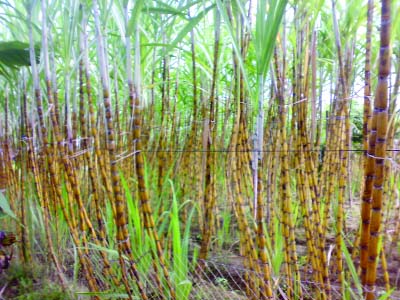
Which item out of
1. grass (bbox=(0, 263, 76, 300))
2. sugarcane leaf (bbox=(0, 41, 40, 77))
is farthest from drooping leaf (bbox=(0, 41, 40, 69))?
grass (bbox=(0, 263, 76, 300))

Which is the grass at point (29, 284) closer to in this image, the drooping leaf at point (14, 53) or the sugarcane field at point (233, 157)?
the sugarcane field at point (233, 157)

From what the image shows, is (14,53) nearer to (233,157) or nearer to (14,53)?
(14,53)

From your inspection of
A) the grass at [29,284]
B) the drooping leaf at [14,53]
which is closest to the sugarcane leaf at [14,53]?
the drooping leaf at [14,53]

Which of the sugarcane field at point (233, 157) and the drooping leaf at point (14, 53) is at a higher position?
the drooping leaf at point (14, 53)

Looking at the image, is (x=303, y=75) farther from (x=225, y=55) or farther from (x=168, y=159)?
(x=225, y=55)

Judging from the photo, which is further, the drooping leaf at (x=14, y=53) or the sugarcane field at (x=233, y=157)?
the drooping leaf at (x=14, y=53)

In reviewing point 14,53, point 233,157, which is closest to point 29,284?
point 14,53

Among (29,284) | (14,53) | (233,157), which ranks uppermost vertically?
(14,53)

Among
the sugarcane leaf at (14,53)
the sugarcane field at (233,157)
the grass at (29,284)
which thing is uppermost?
the sugarcane leaf at (14,53)

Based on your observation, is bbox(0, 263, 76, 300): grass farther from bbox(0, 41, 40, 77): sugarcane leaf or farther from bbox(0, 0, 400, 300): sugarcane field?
bbox(0, 41, 40, 77): sugarcane leaf

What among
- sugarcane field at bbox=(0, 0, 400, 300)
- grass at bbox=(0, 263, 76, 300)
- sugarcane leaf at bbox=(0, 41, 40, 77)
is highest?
sugarcane leaf at bbox=(0, 41, 40, 77)

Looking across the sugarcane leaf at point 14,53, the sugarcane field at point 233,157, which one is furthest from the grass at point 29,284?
the sugarcane leaf at point 14,53

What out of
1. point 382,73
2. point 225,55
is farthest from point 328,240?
point 382,73

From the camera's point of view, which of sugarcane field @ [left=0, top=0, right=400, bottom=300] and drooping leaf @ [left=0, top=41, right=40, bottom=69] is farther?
drooping leaf @ [left=0, top=41, right=40, bottom=69]
